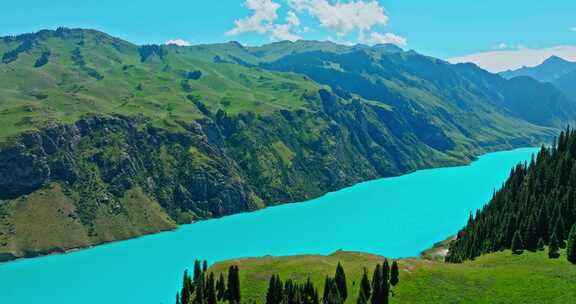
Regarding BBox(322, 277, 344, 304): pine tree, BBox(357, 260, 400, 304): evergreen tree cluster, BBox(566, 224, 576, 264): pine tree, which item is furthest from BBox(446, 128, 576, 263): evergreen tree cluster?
BBox(322, 277, 344, 304): pine tree

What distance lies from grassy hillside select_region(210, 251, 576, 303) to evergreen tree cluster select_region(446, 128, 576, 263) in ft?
15.2

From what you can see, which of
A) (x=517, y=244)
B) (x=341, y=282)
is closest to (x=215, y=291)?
(x=341, y=282)

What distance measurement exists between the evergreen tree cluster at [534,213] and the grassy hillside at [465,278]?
4.63 meters

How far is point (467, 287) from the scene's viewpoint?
10038 cm

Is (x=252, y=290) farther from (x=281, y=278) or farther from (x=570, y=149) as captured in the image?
(x=570, y=149)

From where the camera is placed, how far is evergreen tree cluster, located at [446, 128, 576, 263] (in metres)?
116

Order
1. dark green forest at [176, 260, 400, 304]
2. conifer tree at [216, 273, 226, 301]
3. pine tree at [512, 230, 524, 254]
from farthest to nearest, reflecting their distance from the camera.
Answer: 1. pine tree at [512, 230, 524, 254]
2. conifer tree at [216, 273, 226, 301]
3. dark green forest at [176, 260, 400, 304]

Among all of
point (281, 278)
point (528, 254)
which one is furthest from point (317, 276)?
point (528, 254)

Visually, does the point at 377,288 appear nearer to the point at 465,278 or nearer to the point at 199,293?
the point at 465,278

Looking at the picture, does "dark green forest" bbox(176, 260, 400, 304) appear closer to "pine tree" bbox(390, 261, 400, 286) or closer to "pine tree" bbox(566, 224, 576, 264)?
"pine tree" bbox(390, 261, 400, 286)

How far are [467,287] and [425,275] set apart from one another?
8.33m

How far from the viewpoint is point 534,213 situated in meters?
121

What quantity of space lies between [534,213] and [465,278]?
3076 cm

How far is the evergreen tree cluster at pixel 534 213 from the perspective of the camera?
116 m
